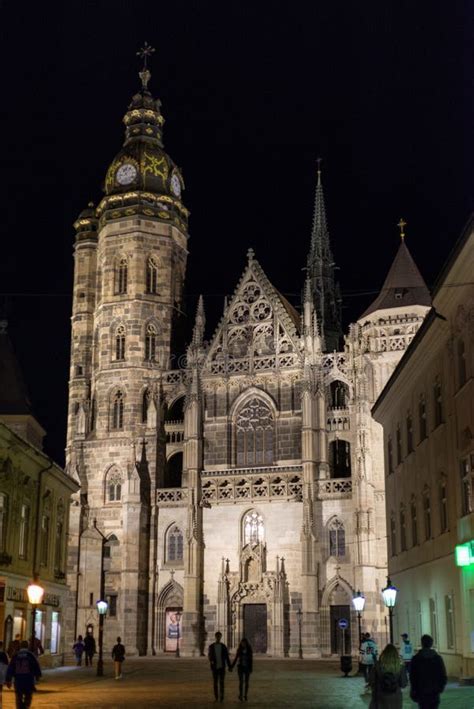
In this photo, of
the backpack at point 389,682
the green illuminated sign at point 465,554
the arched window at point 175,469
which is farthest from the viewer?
the arched window at point 175,469

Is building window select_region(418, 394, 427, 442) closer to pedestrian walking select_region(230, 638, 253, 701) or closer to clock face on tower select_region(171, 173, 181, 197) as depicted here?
pedestrian walking select_region(230, 638, 253, 701)

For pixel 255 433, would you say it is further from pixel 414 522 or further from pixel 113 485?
pixel 414 522

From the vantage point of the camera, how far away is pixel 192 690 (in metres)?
30.1

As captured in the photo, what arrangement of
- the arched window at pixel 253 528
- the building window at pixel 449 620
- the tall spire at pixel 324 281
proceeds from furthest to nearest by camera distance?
the tall spire at pixel 324 281 → the arched window at pixel 253 528 → the building window at pixel 449 620

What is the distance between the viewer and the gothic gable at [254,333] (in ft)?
213

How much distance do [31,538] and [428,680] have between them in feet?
83.5

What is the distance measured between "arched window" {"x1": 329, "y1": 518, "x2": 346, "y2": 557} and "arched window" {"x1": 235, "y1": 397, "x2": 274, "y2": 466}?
20.5 feet

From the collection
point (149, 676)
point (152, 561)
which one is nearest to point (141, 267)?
point (152, 561)

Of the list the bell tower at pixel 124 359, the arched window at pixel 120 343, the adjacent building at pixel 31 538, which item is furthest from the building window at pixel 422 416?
the arched window at pixel 120 343

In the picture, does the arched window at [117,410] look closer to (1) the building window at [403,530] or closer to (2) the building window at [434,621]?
(1) the building window at [403,530]

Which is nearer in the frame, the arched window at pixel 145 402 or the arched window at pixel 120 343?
the arched window at pixel 145 402

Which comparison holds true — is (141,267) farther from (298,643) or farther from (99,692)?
(99,692)

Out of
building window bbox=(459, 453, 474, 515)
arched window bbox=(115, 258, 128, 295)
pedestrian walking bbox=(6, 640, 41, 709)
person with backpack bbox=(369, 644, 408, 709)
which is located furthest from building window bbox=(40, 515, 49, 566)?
arched window bbox=(115, 258, 128, 295)

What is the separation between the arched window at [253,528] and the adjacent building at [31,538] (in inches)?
697
